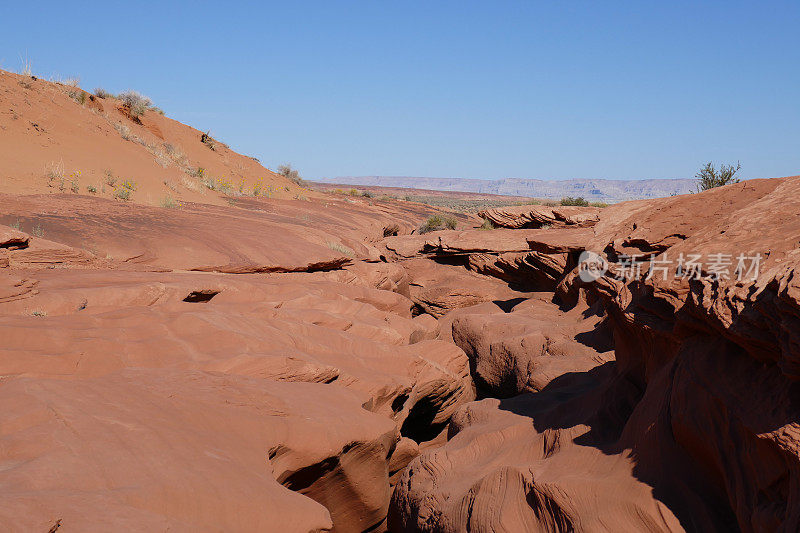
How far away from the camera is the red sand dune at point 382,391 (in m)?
3.55

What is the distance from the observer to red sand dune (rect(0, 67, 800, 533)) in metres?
3.55

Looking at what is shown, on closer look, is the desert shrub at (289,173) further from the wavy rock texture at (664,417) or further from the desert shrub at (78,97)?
the wavy rock texture at (664,417)

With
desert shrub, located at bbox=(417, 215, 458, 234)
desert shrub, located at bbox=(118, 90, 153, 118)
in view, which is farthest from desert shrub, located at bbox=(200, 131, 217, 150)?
desert shrub, located at bbox=(417, 215, 458, 234)

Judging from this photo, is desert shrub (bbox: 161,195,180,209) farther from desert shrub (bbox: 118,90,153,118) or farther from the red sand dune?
desert shrub (bbox: 118,90,153,118)

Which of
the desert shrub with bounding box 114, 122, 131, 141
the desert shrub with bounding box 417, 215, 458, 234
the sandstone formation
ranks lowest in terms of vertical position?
the desert shrub with bounding box 417, 215, 458, 234

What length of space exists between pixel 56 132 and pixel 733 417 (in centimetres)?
1991

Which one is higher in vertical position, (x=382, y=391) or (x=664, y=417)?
(x=664, y=417)

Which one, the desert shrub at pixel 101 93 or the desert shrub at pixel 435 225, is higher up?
the desert shrub at pixel 101 93

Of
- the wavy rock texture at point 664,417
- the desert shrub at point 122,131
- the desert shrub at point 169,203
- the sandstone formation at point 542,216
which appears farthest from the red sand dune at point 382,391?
the desert shrub at point 122,131

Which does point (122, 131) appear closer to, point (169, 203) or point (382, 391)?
point (169, 203)

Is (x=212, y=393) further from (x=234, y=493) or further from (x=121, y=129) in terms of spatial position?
(x=121, y=129)

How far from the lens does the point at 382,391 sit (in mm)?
7145

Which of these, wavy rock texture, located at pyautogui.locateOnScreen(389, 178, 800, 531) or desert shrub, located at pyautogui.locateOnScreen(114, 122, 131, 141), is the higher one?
desert shrub, located at pyautogui.locateOnScreen(114, 122, 131, 141)

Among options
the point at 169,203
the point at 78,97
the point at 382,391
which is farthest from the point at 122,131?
the point at 382,391
